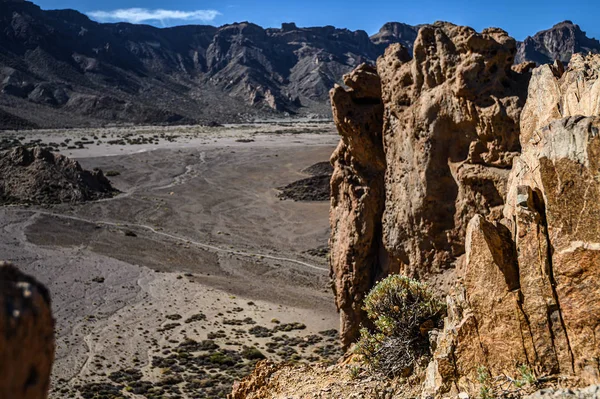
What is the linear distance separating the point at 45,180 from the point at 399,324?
165 ft

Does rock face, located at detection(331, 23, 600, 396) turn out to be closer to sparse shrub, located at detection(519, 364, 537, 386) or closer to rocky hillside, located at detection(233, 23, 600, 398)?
rocky hillside, located at detection(233, 23, 600, 398)

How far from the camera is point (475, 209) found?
485 inches

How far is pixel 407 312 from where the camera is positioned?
356 inches

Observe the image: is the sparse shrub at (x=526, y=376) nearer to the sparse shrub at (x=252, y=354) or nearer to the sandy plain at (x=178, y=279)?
the sandy plain at (x=178, y=279)

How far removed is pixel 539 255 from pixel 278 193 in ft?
164

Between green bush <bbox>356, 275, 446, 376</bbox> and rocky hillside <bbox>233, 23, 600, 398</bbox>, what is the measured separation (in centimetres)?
29

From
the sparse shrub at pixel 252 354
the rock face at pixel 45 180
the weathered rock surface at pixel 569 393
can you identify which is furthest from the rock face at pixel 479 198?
the rock face at pixel 45 180

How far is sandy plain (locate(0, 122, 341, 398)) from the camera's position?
22.0m

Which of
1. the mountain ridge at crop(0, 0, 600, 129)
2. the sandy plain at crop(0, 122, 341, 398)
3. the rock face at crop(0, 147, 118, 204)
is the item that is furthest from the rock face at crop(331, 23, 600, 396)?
the mountain ridge at crop(0, 0, 600, 129)

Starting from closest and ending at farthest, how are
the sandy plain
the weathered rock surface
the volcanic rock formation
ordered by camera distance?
the weathered rock surface
the volcanic rock formation
the sandy plain

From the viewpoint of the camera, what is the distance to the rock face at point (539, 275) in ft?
19.0

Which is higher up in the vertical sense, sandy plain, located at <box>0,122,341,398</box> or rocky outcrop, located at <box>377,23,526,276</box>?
rocky outcrop, located at <box>377,23,526,276</box>

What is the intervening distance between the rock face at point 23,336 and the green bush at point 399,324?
6088 millimetres

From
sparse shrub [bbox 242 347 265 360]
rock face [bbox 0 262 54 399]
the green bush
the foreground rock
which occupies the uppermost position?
rock face [bbox 0 262 54 399]
